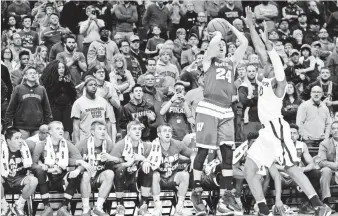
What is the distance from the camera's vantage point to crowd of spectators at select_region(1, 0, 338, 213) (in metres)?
15.2

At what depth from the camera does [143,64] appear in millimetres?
18297

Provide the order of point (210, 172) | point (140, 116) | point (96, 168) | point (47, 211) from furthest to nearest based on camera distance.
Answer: point (140, 116), point (210, 172), point (96, 168), point (47, 211)

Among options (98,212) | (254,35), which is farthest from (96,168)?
(254,35)

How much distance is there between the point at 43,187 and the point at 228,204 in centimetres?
273

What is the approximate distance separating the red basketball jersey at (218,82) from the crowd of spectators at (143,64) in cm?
339

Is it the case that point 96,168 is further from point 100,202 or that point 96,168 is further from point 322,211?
point 322,211

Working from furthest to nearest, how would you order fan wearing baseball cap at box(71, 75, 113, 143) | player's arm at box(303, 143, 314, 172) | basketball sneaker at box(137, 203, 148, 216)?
fan wearing baseball cap at box(71, 75, 113, 143)
player's arm at box(303, 143, 314, 172)
basketball sneaker at box(137, 203, 148, 216)

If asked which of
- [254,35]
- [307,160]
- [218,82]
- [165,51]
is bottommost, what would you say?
[307,160]

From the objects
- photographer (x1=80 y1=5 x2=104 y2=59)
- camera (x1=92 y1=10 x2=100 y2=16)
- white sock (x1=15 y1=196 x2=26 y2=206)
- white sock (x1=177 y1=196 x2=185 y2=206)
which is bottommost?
white sock (x1=177 y1=196 x2=185 y2=206)

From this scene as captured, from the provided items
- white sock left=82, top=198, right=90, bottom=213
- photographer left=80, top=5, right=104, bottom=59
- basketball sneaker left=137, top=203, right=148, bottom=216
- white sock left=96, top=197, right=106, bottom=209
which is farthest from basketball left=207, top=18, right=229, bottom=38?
photographer left=80, top=5, right=104, bottom=59

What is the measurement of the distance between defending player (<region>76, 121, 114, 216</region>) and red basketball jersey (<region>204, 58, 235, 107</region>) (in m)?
2.16

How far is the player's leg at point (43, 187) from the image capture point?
12.9m

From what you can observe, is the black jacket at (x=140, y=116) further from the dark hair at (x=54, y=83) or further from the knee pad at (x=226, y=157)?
the knee pad at (x=226, y=157)

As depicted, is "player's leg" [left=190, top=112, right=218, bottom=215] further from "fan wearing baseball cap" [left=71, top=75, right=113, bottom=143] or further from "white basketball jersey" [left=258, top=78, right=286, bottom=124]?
"fan wearing baseball cap" [left=71, top=75, right=113, bottom=143]
